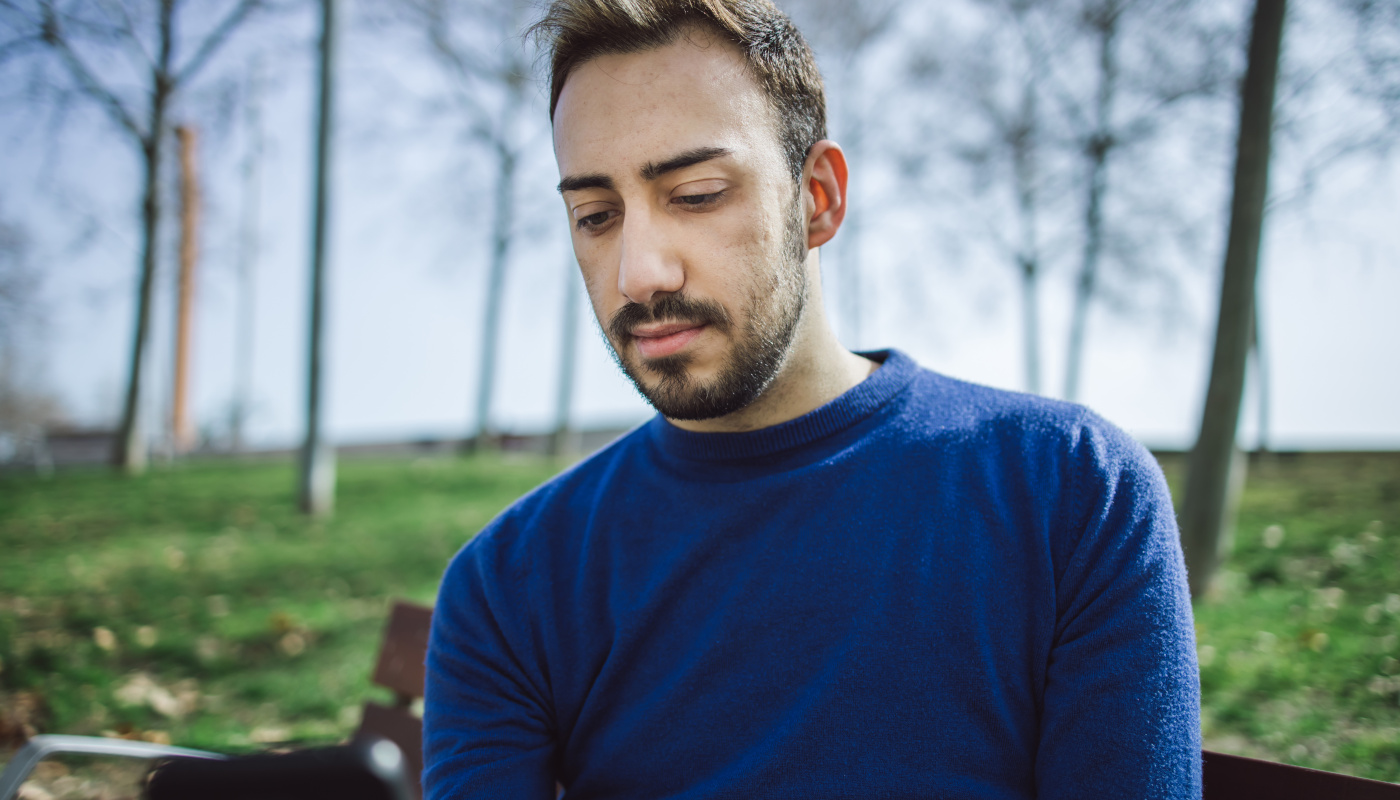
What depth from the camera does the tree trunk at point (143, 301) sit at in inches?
454

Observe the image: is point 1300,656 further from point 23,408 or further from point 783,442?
point 23,408

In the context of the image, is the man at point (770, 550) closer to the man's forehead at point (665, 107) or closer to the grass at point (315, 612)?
the man's forehead at point (665, 107)

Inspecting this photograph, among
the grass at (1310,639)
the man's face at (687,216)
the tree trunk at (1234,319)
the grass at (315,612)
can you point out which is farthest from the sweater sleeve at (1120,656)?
the tree trunk at (1234,319)

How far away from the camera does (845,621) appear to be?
164cm

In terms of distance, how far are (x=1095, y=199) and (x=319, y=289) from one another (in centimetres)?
895

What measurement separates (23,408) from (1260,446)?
100 ft

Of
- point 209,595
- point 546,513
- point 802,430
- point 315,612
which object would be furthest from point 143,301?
point 802,430

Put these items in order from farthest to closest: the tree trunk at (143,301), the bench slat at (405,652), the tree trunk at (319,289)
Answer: the tree trunk at (143,301), the tree trunk at (319,289), the bench slat at (405,652)

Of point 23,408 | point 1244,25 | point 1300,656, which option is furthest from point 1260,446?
point 23,408

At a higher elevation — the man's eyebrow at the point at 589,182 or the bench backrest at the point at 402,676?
the man's eyebrow at the point at 589,182

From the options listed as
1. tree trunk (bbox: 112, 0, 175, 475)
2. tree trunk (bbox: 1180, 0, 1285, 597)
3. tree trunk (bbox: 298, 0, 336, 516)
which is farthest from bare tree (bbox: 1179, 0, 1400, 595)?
tree trunk (bbox: 112, 0, 175, 475)

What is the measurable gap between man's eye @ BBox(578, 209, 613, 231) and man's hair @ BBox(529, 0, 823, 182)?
306 mm

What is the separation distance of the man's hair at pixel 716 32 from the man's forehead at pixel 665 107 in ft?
0.09

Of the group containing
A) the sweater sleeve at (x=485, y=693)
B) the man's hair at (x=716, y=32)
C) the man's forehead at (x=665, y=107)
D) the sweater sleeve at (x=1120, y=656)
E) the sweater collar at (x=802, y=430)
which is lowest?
the sweater sleeve at (x=485, y=693)
